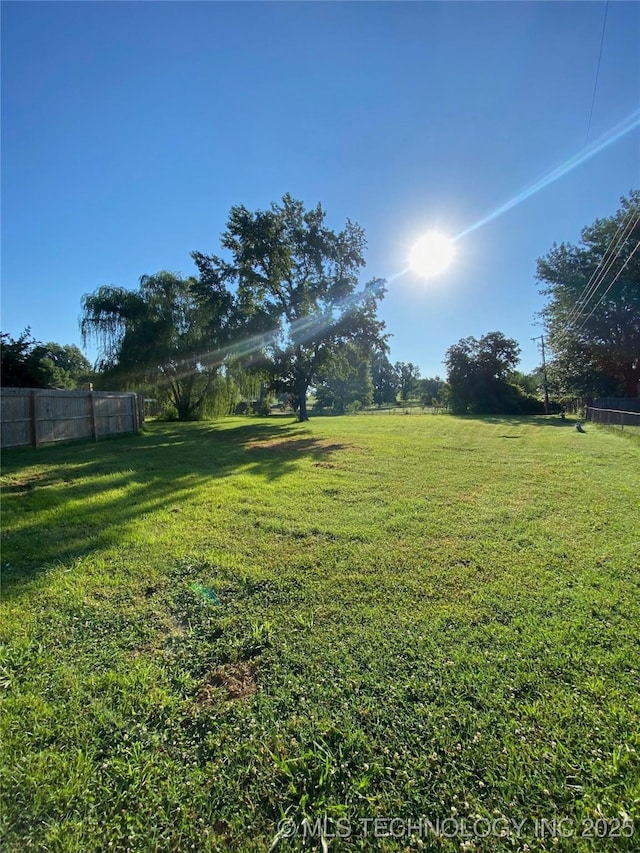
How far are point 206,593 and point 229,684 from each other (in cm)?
87

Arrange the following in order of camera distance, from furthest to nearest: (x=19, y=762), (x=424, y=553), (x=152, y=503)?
(x=152, y=503)
(x=424, y=553)
(x=19, y=762)

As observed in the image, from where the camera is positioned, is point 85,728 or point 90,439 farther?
point 90,439

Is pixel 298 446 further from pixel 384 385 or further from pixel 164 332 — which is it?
pixel 384 385

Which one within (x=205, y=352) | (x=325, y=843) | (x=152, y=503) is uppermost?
(x=205, y=352)

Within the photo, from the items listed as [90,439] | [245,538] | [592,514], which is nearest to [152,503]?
[245,538]

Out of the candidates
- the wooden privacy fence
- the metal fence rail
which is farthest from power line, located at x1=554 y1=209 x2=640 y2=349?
the wooden privacy fence

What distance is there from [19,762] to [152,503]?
3394 millimetres

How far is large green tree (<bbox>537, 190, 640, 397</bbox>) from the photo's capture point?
23688 mm

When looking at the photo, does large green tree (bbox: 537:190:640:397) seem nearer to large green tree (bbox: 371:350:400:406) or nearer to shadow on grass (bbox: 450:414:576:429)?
shadow on grass (bbox: 450:414:576:429)

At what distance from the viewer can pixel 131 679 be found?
173 cm

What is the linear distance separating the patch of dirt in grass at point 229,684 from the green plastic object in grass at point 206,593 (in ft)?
2.01

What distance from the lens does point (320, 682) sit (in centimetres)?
172

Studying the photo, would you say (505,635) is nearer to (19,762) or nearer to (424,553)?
(424,553)

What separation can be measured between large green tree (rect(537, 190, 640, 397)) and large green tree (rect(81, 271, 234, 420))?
25.0m
